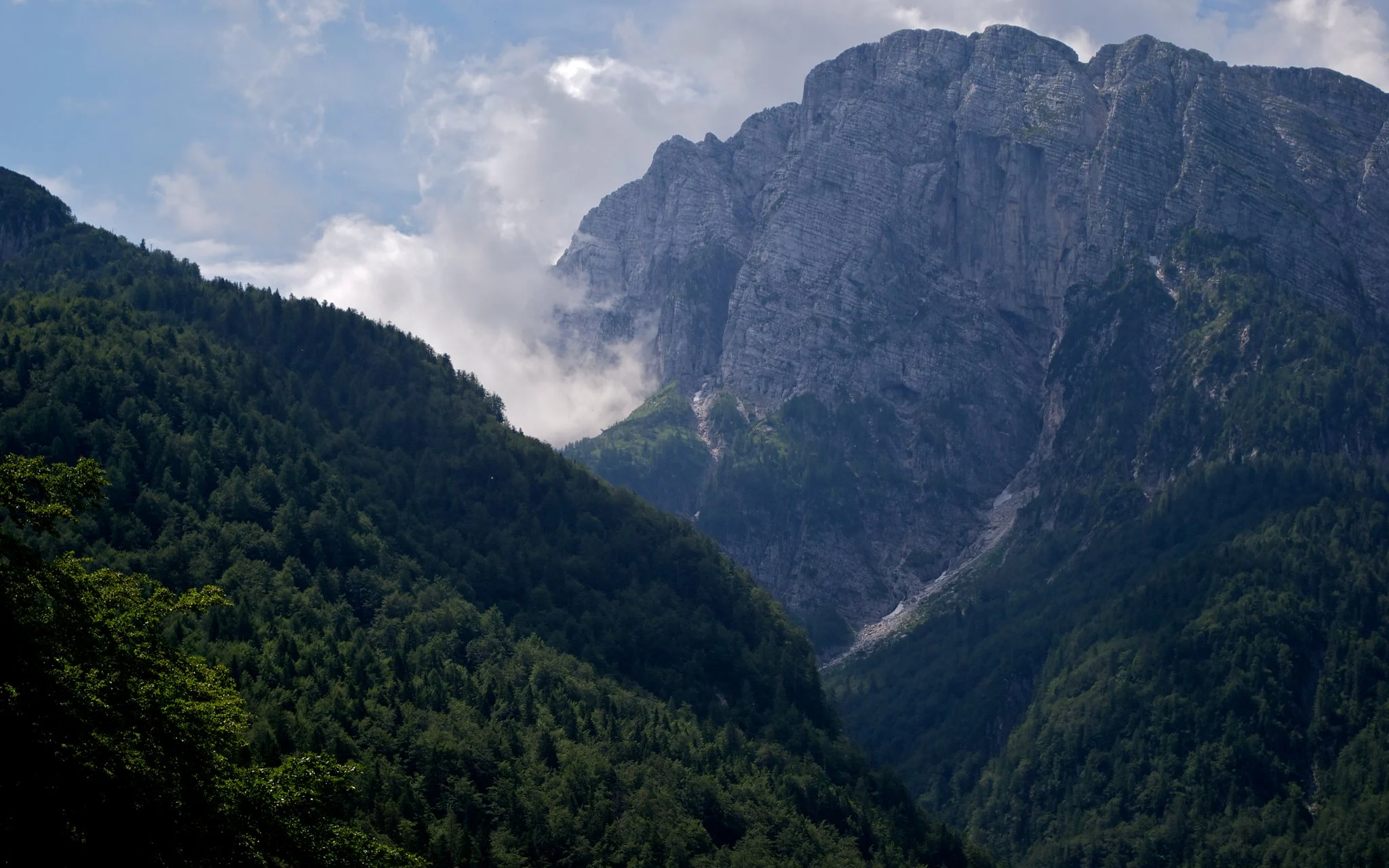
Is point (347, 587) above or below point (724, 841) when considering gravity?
above

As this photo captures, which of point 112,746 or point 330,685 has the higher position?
point 330,685

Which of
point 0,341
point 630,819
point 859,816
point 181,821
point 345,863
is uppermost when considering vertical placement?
point 0,341

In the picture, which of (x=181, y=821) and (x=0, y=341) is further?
(x=0, y=341)

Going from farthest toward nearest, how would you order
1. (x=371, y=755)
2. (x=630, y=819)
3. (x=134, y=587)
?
(x=630, y=819) → (x=371, y=755) → (x=134, y=587)

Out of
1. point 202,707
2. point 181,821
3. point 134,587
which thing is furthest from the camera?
point 134,587

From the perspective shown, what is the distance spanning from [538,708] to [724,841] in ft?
90.2

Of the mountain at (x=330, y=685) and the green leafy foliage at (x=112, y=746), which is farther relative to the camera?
the mountain at (x=330, y=685)

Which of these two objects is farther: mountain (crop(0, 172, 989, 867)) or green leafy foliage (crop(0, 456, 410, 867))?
mountain (crop(0, 172, 989, 867))

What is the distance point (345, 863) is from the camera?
7369 cm

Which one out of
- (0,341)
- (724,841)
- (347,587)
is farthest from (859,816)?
(0,341)

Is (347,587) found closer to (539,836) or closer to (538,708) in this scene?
(538,708)

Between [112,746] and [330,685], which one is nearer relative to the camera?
[112,746]

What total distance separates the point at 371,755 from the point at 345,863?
70.9m

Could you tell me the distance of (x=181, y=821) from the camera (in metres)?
69.6
